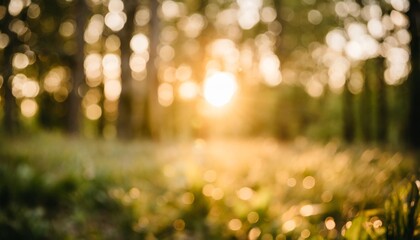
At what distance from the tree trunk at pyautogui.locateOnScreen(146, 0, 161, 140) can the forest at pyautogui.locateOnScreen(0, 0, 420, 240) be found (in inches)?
1.8

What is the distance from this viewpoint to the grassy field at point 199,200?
351cm

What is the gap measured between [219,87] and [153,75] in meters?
11.7

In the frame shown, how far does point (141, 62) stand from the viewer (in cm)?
2059

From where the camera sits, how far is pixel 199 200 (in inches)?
178

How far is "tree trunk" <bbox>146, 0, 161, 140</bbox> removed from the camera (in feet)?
39.5

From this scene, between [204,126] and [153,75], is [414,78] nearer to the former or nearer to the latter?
[153,75]

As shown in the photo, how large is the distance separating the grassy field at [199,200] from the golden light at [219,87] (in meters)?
14.8

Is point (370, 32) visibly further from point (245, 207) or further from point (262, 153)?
point (245, 207)

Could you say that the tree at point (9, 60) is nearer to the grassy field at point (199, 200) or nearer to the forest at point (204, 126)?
the forest at point (204, 126)

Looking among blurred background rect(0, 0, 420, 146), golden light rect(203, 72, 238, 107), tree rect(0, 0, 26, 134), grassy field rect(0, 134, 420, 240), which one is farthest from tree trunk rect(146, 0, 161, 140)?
golden light rect(203, 72, 238, 107)

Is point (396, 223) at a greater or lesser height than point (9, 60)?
lesser

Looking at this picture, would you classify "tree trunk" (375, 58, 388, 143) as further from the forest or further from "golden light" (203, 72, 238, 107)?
"golden light" (203, 72, 238, 107)

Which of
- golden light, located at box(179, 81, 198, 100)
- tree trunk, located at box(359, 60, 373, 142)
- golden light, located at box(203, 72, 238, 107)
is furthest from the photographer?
golden light, located at box(179, 81, 198, 100)

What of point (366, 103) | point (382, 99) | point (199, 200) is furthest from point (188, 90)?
point (199, 200)
